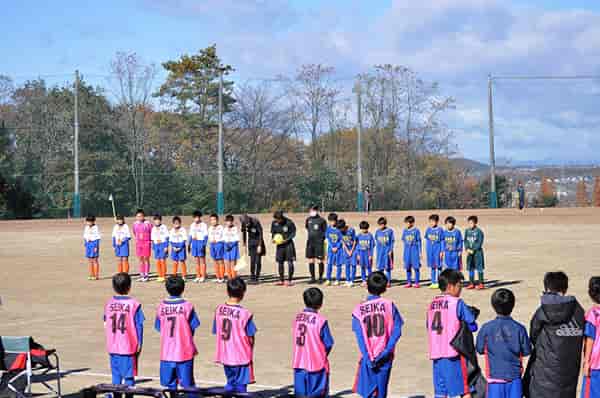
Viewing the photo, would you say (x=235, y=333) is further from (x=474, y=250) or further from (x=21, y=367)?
Result: (x=474, y=250)

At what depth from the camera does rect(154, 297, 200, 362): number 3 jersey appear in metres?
8.84

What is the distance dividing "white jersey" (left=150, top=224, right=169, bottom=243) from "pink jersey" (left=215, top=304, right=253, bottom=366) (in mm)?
14548

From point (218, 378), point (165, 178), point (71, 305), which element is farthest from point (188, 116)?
point (218, 378)

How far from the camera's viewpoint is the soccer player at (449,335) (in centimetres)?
804

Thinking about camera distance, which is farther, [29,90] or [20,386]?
[29,90]

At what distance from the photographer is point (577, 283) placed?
20.5m

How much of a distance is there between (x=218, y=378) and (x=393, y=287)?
33.8 feet

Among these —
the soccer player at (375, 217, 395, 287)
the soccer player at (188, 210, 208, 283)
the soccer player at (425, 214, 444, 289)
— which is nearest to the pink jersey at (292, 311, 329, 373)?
the soccer player at (425, 214, 444, 289)

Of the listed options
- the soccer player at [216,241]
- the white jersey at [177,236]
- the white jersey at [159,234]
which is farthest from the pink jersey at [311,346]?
the white jersey at [159,234]

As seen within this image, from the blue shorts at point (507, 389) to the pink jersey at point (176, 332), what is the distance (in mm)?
3215

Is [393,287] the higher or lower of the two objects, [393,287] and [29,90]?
the lower

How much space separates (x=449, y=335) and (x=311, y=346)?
1368mm

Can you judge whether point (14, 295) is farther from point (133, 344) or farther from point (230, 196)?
point (230, 196)

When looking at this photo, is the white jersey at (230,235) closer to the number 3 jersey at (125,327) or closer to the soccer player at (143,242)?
the soccer player at (143,242)
